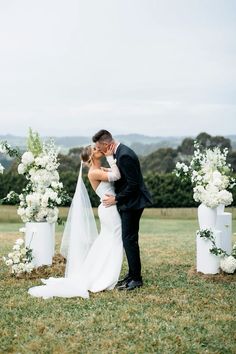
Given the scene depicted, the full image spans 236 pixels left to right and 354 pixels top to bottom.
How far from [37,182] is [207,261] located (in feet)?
10.5

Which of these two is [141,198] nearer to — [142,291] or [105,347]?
[142,291]

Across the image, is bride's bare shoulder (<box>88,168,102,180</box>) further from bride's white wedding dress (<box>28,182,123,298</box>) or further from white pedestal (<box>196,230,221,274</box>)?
white pedestal (<box>196,230,221,274</box>)

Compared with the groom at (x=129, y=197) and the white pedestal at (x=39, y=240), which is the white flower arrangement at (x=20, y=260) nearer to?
the white pedestal at (x=39, y=240)

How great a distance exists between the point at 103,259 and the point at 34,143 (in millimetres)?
2688

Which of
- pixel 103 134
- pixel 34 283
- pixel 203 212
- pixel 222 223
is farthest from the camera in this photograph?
pixel 222 223

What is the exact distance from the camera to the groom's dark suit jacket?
28.1ft

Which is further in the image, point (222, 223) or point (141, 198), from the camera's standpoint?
point (222, 223)

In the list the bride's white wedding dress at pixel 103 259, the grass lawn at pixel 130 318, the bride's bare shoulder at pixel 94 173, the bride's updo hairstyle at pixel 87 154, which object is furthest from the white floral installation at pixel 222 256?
the bride's updo hairstyle at pixel 87 154

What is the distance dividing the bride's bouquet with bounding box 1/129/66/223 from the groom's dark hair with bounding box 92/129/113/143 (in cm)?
185

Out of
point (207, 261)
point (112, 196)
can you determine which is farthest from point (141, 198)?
point (207, 261)

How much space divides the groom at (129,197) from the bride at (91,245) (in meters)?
0.13

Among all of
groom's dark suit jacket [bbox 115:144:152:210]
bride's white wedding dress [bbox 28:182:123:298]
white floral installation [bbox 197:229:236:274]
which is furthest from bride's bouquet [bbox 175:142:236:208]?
bride's white wedding dress [bbox 28:182:123:298]

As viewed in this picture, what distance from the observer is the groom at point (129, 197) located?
8.61 metres

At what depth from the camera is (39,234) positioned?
400 inches
